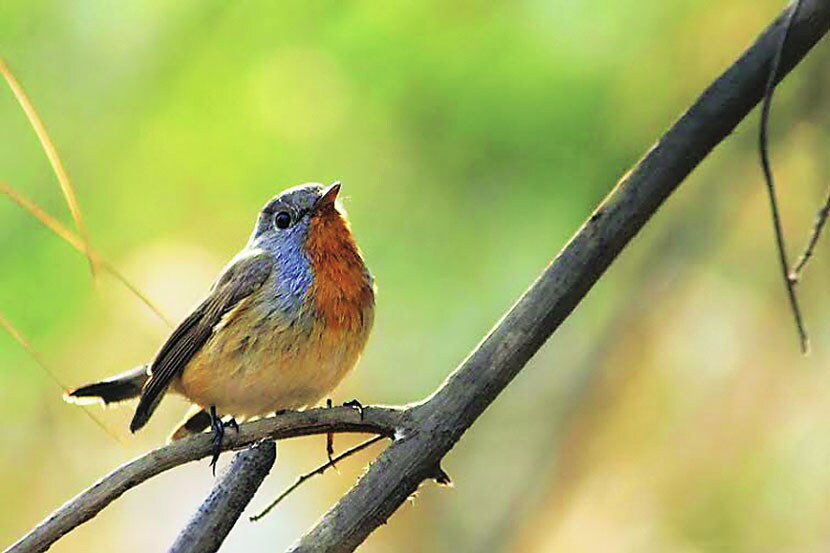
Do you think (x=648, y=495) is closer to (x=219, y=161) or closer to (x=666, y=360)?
(x=666, y=360)

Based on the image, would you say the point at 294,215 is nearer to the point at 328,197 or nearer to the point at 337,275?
the point at 328,197

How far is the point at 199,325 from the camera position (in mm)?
3055

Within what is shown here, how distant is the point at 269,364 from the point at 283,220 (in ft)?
1.81

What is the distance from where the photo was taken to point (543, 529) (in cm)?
397

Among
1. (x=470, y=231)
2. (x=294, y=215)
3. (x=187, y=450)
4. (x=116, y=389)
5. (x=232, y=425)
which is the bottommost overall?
(x=470, y=231)

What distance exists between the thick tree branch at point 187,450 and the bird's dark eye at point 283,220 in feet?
4.62

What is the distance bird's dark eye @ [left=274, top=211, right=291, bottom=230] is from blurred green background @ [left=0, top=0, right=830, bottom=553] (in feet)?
1.45

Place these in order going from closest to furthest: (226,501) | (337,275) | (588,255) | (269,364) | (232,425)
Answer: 1. (588,255)
2. (226,501)
3. (232,425)
4. (269,364)
5. (337,275)

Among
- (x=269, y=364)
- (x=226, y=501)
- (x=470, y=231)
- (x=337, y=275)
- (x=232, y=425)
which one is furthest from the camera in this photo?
(x=470, y=231)

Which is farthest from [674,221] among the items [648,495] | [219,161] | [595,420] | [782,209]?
[219,161]

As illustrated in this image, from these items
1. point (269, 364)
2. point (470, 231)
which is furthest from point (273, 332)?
point (470, 231)

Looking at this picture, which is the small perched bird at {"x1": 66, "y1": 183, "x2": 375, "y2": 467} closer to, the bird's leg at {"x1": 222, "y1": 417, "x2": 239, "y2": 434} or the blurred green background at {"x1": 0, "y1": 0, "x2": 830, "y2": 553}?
the bird's leg at {"x1": 222, "y1": 417, "x2": 239, "y2": 434}

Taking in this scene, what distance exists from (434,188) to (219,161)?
2.10ft

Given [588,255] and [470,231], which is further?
[470,231]
